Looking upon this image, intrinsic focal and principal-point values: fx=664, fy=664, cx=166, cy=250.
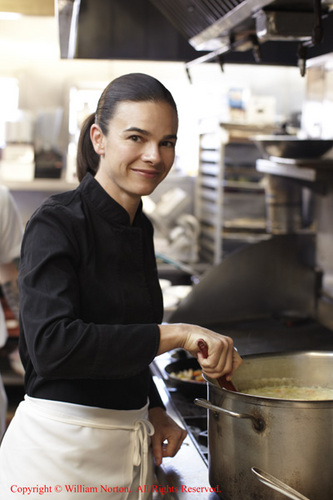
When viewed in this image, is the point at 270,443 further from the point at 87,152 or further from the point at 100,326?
the point at 87,152

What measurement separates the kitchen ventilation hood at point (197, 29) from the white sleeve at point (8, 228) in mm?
709

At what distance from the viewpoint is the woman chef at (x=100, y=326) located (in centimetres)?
123

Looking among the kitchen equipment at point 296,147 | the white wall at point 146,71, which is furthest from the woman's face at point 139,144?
the white wall at point 146,71

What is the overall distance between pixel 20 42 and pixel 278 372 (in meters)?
5.44

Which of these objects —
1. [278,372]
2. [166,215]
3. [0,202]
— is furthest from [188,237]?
[278,372]

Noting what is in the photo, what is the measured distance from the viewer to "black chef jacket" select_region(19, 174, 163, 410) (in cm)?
122

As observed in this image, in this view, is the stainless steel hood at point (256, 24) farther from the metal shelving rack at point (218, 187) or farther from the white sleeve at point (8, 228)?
the metal shelving rack at point (218, 187)

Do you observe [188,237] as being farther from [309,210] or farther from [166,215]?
[309,210]

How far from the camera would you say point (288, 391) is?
1.53 m

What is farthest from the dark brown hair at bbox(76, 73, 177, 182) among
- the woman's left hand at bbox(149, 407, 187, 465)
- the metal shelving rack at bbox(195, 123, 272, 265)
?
the metal shelving rack at bbox(195, 123, 272, 265)

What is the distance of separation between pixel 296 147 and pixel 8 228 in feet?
4.36

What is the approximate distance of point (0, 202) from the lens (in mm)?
2961

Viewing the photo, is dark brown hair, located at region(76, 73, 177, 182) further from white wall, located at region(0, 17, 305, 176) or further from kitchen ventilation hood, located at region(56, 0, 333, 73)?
white wall, located at region(0, 17, 305, 176)

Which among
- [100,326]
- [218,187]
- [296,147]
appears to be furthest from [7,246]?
[218,187]
